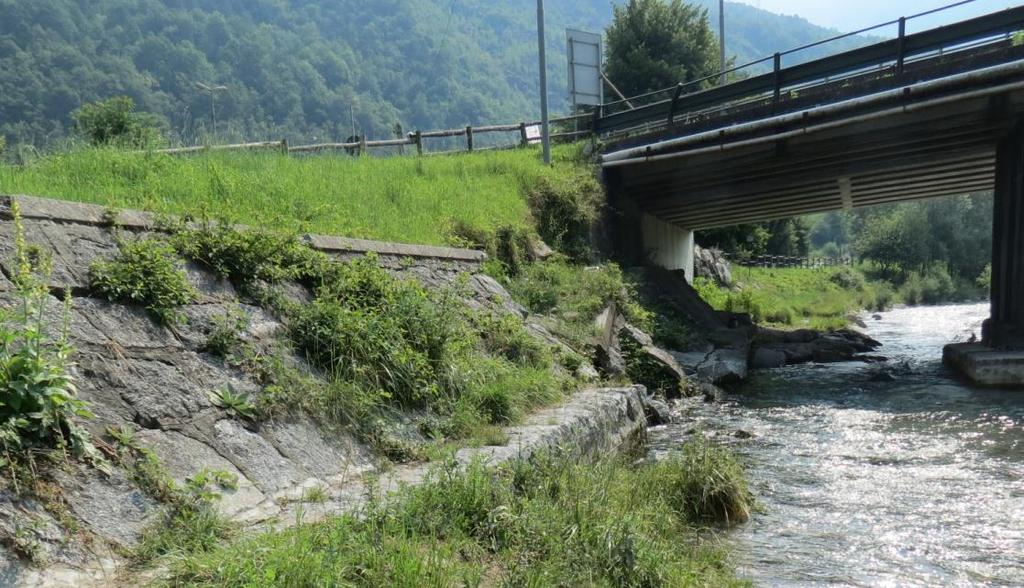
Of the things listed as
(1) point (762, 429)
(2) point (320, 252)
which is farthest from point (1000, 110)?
(2) point (320, 252)

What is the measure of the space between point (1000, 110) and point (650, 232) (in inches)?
464

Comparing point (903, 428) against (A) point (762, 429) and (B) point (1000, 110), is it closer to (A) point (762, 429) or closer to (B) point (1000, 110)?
(A) point (762, 429)

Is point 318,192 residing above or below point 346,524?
above

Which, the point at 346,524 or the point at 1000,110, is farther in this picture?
the point at 1000,110

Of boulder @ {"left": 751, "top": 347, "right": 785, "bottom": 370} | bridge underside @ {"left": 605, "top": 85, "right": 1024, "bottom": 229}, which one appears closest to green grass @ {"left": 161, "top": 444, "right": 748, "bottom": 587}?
bridge underside @ {"left": 605, "top": 85, "right": 1024, "bottom": 229}

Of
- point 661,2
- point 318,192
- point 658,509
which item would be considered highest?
point 661,2

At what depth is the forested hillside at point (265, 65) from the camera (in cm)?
9169

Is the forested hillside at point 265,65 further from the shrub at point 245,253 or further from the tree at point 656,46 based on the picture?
the shrub at point 245,253

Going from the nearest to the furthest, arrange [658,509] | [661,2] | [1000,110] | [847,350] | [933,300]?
[658,509] < [1000,110] < [847,350] < [661,2] < [933,300]

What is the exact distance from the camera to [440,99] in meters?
147

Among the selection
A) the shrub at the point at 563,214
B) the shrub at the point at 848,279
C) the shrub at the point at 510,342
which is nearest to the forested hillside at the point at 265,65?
the shrub at the point at 848,279

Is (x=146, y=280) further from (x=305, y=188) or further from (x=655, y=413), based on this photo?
(x=655, y=413)

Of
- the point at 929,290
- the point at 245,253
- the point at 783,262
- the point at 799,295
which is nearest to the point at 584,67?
the point at 245,253

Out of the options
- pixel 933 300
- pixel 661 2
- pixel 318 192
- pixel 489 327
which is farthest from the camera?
pixel 933 300
